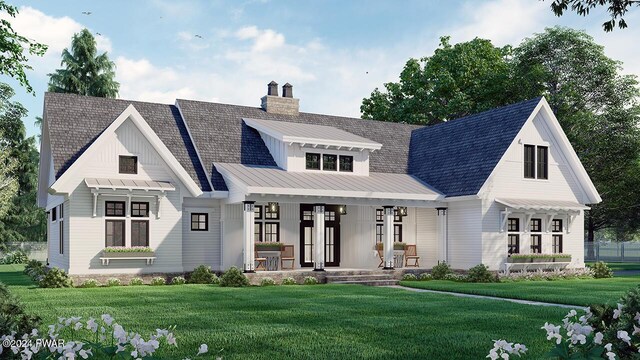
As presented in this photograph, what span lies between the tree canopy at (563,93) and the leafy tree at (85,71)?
21729mm

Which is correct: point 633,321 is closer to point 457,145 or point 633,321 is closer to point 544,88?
point 457,145

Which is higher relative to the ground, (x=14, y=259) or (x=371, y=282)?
(x=371, y=282)

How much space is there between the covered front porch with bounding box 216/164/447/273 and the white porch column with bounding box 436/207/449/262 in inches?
1.6

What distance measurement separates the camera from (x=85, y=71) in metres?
51.9

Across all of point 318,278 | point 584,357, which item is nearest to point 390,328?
point 584,357

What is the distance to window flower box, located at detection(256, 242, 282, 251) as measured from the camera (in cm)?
2419

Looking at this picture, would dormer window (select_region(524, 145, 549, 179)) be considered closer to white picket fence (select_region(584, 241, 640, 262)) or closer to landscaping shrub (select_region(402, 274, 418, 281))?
landscaping shrub (select_region(402, 274, 418, 281))

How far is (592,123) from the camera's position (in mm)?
42531

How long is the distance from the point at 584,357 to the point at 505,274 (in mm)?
21034

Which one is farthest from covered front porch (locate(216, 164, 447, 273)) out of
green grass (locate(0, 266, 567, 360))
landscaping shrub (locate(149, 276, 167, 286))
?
green grass (locate(0, 266, 567, 360))

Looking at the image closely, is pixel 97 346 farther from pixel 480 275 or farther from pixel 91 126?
pixel 480 275

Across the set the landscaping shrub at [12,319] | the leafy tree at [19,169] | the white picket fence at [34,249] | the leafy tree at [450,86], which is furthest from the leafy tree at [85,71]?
the landscaping shrub at [12,319]

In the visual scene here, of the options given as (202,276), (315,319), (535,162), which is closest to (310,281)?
(202,276)

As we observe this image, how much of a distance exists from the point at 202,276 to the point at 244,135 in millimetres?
7160
